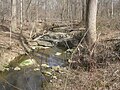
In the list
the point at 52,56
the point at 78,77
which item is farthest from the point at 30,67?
the point at 78,77

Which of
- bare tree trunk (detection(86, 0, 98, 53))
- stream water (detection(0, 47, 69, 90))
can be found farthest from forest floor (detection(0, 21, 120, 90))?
bare tree trunk (detection(86, 0, 98, 53))

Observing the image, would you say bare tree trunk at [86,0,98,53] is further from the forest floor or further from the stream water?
the stream water

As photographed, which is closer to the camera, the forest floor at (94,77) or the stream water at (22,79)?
the forest floor at (94,77)

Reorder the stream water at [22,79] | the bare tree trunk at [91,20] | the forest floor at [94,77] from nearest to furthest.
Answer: the forest floor at [94,77]
the stream water at [22,79]
the bare tree trunk at [91,20]

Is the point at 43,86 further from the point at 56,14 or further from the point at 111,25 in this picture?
the point at 56,14

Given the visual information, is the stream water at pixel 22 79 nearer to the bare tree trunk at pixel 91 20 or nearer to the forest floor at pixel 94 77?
the forest floor at pixel 94 77

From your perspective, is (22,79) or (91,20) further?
(91,20)

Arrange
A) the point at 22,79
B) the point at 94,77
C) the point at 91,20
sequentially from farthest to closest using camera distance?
the point at 91,20, the point at 22,79, the point at 94,77

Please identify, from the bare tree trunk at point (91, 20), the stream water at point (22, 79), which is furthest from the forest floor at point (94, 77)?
the bare tree trunk at point (91, 20)

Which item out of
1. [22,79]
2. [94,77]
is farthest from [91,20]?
[94,77]

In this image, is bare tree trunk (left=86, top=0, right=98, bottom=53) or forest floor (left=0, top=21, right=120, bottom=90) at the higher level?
bare tree trunk (left=86, top=0, right=98, bottom=53)

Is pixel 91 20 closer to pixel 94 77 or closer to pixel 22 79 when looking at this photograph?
pixel 22 79

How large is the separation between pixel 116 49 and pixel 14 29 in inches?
446

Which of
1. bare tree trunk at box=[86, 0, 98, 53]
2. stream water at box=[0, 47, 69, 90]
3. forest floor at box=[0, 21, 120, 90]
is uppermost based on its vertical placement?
bare tree trunk at box=[86, 0, 98, 53]
